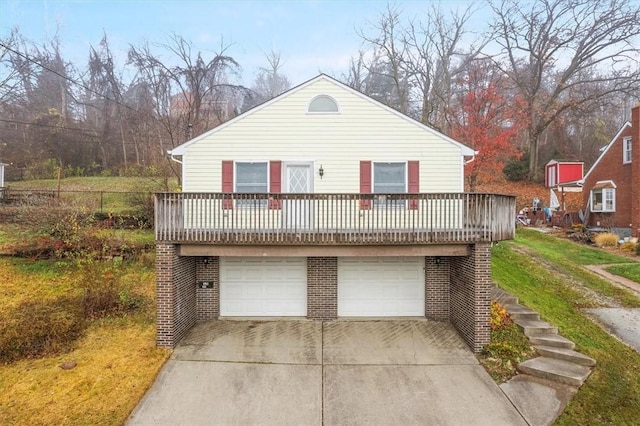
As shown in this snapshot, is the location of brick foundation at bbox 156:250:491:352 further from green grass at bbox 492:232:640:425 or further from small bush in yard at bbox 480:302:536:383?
green grass at bbox 492:232:640:425

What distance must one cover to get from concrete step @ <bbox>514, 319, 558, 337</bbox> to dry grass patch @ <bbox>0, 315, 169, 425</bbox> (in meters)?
8.38

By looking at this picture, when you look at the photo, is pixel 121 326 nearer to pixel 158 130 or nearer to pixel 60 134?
pixel 158 130

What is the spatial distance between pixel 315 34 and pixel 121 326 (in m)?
26.0

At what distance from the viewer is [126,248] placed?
12.8 metres

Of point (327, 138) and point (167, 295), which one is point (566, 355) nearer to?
point (327, 138)

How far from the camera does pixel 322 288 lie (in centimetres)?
1027

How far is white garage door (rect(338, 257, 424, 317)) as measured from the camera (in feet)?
34.2

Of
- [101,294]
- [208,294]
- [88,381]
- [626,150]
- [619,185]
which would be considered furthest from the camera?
[619,185]

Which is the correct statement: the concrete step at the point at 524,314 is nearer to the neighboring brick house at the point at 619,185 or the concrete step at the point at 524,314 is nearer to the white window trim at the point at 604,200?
the neighboring brick house at the point at 619,185

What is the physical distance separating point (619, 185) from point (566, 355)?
17.1 metres

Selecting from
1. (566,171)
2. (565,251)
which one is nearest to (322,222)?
(565,251)

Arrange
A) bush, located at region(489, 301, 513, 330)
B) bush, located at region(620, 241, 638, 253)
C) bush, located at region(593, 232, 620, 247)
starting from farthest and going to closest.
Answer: bush, located at region(593, 232, 620, 247) < bush, located at region(620, 241, 638, 253) < bush, located at region(489, 301, 513, 330)

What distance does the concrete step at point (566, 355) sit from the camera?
756 centimetres

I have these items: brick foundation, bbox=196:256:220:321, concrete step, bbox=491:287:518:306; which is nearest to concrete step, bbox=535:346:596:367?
concrete step, bbox=491:287:518:306
